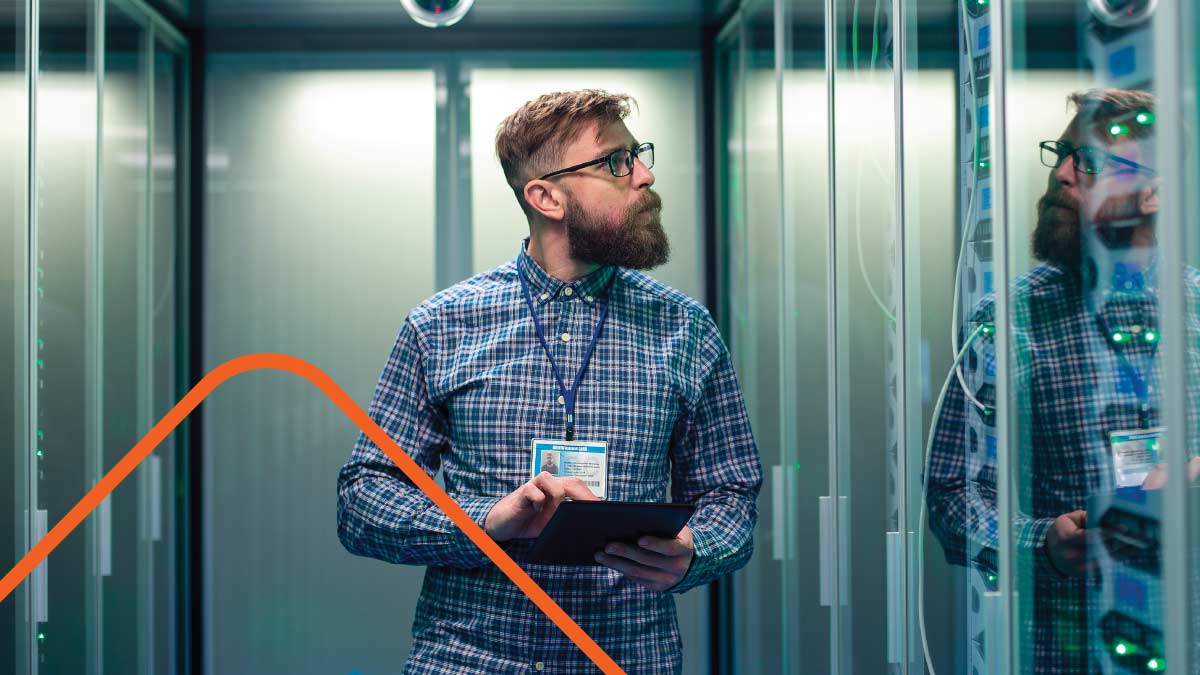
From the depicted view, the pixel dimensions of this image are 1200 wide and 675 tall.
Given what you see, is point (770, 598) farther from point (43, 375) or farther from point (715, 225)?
point (43, 375)

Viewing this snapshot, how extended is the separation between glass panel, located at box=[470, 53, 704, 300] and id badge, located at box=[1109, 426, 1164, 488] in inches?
99.3

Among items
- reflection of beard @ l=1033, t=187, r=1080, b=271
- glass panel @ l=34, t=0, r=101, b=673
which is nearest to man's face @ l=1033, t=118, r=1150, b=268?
reflection of beard @ l=1033, t=187, r=1080, b=271

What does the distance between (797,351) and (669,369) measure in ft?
3.30

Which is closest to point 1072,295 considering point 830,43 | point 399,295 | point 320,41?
point 830,43

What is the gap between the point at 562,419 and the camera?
177 centimetres

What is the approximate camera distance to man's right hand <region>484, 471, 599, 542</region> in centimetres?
155

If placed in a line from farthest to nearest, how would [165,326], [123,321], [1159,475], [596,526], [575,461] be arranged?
[165,326] < [123,321] < [575,461] < [596,526] < [1159,475]

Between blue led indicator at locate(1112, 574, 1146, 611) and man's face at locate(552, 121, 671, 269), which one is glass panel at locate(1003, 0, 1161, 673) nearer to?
blue led indicator at locate(1112, 574, 1146, 611)

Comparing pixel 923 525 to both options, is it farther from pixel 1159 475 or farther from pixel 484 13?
pixel 484 13

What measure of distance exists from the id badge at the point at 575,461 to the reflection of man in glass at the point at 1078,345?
1.90ft

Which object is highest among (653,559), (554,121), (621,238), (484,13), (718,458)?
(484,13)

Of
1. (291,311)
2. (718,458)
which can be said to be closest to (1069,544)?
(718,458)

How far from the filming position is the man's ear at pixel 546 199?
1.90m

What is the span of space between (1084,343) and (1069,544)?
0.76 ft
